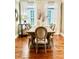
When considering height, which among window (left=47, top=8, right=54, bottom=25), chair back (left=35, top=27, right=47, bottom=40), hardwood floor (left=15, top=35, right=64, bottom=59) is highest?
window (left=47, top=8, right=54, bottom=25)

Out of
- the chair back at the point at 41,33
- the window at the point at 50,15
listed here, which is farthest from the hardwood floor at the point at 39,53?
the window at the point at 50,15

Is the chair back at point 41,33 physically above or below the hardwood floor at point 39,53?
above

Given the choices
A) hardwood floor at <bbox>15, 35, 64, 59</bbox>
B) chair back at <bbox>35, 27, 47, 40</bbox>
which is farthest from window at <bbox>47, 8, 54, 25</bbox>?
chair back at <bbox>35, 27, 47, 40</bbox>

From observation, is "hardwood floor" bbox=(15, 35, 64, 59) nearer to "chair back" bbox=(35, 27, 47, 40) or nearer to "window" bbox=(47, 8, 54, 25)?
"chair back" bbox=(35, 27, 47, 40)

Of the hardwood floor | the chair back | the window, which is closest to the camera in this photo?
the hardwood floor

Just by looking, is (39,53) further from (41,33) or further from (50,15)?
(50,15)

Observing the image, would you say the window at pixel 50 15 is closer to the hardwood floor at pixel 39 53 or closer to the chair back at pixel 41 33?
the hardwood floor at pixel 39 53

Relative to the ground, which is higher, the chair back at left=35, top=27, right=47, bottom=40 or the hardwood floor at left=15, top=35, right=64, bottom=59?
the chair back at left=35, top=27, right=47, bottom=40

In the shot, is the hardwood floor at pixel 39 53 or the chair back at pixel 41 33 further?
the chair back at pixel 41 33

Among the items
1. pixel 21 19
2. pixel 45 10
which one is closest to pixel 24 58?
pixel 21 19

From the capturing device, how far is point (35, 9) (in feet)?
41.1
